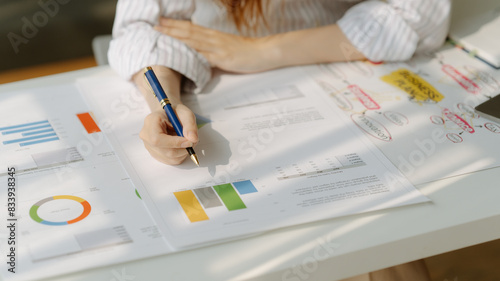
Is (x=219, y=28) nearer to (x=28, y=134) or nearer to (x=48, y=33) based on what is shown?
(x=28, y=134)

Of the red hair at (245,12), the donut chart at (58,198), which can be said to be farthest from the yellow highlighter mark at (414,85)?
the donut chart at (58,198)

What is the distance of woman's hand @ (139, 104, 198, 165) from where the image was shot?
2.38 ft

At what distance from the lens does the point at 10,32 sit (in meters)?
1.71

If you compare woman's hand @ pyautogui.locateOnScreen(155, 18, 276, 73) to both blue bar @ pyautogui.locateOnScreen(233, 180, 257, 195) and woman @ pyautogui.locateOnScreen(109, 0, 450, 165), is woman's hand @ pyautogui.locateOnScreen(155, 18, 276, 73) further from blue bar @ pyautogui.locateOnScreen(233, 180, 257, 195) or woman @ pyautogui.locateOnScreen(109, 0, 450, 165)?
blue bar @ pyautogui.locateOnScreen(233, 180, 257, 195)

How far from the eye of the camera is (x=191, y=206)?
0.67 m

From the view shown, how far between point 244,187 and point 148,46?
33 cm

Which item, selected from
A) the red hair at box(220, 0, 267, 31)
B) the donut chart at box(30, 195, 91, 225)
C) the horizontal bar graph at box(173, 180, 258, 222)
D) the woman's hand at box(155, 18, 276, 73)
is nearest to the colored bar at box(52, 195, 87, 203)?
the donut chart at box(30, 195, 91, 225)

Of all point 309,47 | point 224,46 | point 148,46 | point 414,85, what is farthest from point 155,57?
point 414,85

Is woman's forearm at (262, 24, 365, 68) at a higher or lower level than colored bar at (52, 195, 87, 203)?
higher

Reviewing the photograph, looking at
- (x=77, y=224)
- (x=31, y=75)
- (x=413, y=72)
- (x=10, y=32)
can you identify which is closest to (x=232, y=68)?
(x=413, y=72)

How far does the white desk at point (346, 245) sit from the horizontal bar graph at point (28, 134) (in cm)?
26

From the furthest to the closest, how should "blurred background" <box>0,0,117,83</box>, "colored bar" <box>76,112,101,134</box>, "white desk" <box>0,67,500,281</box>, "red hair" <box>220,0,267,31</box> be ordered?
1. "blurred background" <box>0,0,117,83</box>
2. "red hair" <box>220,0,267,31</box>
3. "colored bar" <box>76,112,101,134</box>
4. "white desk" <box>0,67,500,281</box>

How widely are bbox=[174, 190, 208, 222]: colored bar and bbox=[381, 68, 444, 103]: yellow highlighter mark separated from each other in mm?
406

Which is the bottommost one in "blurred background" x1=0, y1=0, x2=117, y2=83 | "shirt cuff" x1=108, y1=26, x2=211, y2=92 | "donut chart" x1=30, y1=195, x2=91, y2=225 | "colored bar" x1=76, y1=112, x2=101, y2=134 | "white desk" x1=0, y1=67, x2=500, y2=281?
"white desk" x1=0, y1=67, x2=500, y2=281
